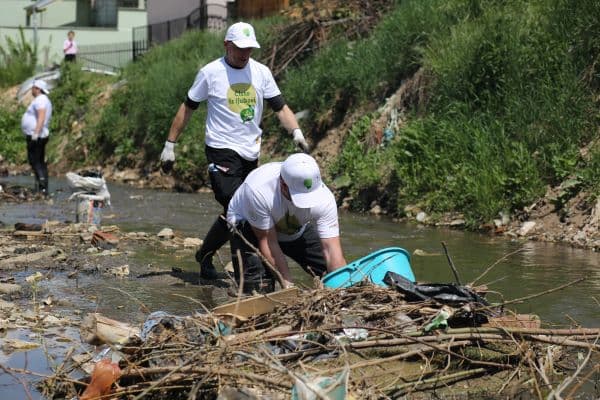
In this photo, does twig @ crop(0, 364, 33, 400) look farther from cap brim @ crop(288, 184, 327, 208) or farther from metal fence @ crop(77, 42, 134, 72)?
metal fence @ crop(77, 42, 134, 72)

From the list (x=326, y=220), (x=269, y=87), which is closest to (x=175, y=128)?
(x=269, y=87)

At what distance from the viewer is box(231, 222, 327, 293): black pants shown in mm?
7242

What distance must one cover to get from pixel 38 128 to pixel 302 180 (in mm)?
10946

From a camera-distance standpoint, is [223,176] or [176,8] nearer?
[223,176]

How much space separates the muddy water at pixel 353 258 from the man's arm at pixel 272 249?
27.6 inches

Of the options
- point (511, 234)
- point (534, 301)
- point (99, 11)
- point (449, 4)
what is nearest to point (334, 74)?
point (449, 4)

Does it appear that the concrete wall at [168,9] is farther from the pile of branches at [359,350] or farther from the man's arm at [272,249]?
the pile of branches at [359,350]

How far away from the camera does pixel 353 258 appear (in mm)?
9945

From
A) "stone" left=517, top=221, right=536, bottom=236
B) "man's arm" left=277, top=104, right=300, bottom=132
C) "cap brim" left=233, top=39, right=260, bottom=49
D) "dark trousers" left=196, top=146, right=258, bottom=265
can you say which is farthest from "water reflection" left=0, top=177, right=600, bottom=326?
"cap brim" left=233, top=39, right=260, bottom=49

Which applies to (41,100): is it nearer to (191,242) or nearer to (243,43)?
(191,242)

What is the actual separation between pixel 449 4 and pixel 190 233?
612 centimetres

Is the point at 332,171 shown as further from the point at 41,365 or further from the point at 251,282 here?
the point at 41,365

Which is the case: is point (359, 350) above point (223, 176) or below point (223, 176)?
below

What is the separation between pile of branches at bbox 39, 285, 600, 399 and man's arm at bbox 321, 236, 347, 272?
0.83 m
